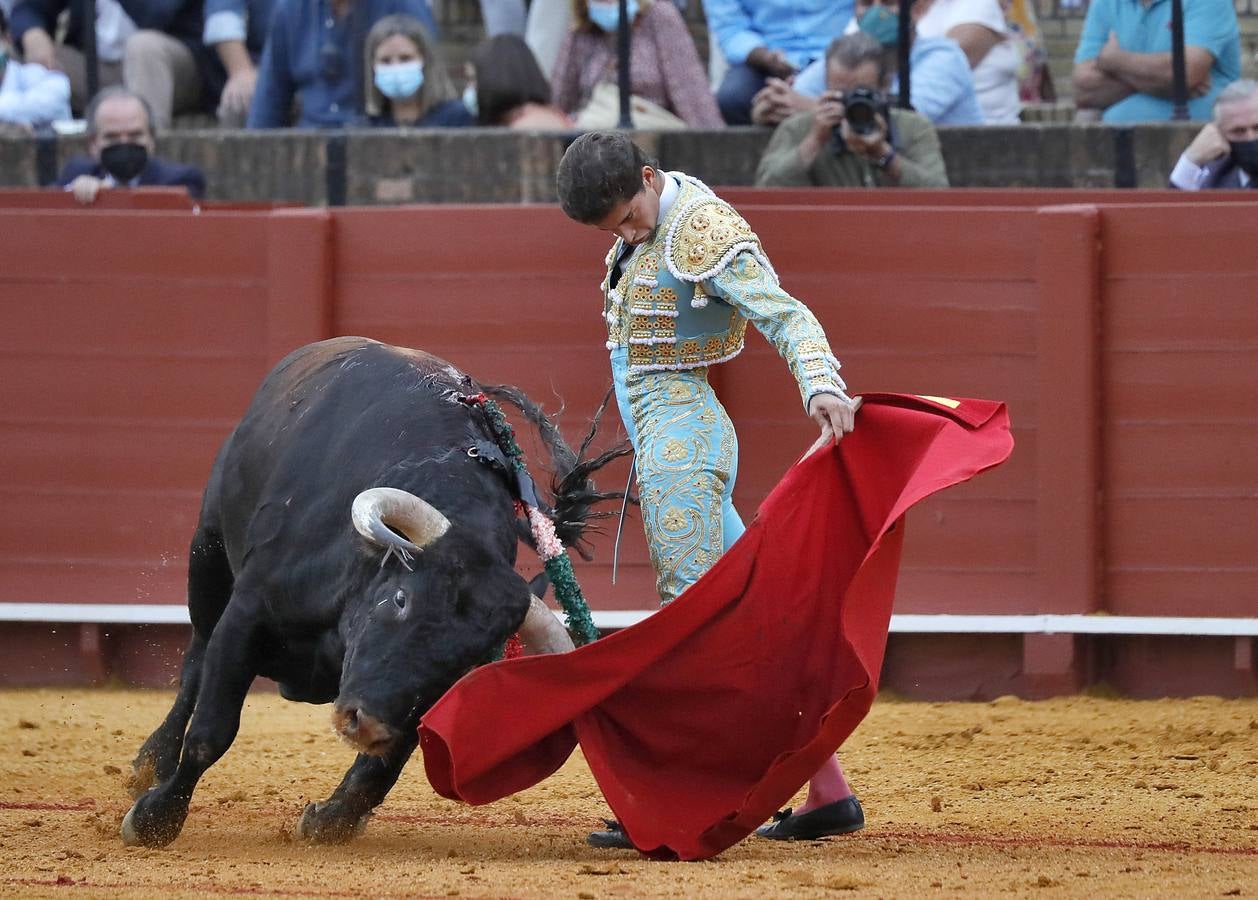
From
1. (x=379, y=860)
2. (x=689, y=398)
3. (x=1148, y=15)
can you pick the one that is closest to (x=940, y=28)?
(x=1148, y=15)

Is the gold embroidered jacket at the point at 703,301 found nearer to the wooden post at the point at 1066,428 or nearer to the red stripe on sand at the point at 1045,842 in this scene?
the red stripe on sand at the point at 1045,842

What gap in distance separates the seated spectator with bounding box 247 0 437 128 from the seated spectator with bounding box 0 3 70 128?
0.78 metres

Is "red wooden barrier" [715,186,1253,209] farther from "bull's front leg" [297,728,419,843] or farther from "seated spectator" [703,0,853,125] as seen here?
"bull's front leg" [297,728,419,843]

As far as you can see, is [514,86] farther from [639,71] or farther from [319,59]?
[319,59]

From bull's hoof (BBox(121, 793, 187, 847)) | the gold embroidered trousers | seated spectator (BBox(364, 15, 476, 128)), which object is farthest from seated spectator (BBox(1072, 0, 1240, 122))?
bull's hoof (BBox(121, 793, 187, 847))

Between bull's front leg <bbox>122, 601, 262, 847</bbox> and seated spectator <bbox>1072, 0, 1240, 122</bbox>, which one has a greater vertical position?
seated spectator <bbox>1072, 0, 1240, 122</bbox>

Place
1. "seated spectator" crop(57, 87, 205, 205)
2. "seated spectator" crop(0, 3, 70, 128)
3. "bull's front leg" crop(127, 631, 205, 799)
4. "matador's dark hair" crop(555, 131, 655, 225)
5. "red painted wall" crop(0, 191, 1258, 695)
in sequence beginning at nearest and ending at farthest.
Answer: "matador's dark hair" crop(555, 131, 655, 225), "bull's front leg" crop(127, 631, 205, 799), "red painted wall" crop(0, 191, 1258, 695), "seated spectator" crop(57, 87, 205, 205), "seated spectator" crop(0, 3, 70, 128)

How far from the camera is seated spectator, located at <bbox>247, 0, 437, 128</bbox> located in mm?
7621

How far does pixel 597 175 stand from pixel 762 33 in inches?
158

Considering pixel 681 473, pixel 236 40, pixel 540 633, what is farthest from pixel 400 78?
pixel 540 633

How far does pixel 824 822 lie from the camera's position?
4020 millimetres

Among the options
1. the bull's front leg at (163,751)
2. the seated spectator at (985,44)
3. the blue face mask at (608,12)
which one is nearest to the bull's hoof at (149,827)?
the bull's front leg at (163,751)

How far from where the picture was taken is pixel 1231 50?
24.0 feet

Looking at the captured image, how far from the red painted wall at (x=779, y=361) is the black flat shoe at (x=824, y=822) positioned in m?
2.04
